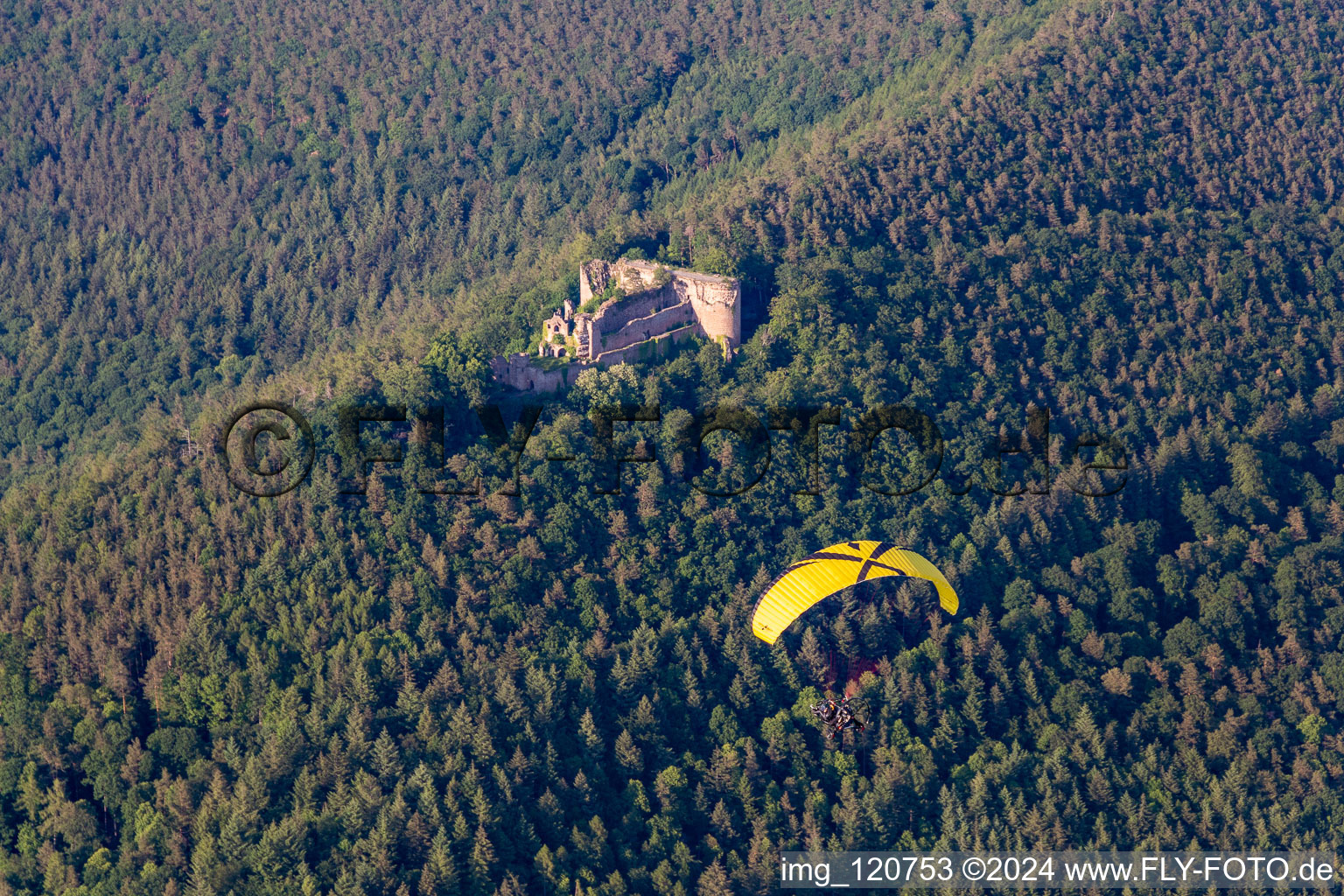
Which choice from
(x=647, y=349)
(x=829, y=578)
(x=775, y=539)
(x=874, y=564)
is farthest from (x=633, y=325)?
(x=874, y=564)

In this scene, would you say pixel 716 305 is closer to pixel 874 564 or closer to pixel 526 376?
pixel 526 376

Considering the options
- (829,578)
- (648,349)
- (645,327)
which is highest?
(645,327)

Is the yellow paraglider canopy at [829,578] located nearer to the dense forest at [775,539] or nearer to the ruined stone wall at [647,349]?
the dense forest at [775,539]

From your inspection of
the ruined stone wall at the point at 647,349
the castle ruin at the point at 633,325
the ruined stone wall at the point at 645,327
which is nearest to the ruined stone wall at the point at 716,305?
the castle ruin at the point at 633,325

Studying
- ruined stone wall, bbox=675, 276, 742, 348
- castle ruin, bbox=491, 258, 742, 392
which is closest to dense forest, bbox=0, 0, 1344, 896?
ruined stone wall, bbox=675, 276, 742, 348

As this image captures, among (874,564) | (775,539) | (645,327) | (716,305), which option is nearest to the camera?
(874,564)

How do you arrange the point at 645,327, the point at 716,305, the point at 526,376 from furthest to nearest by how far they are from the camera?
the point at 716,305 → the point at 645,327 → the point at 526,376
